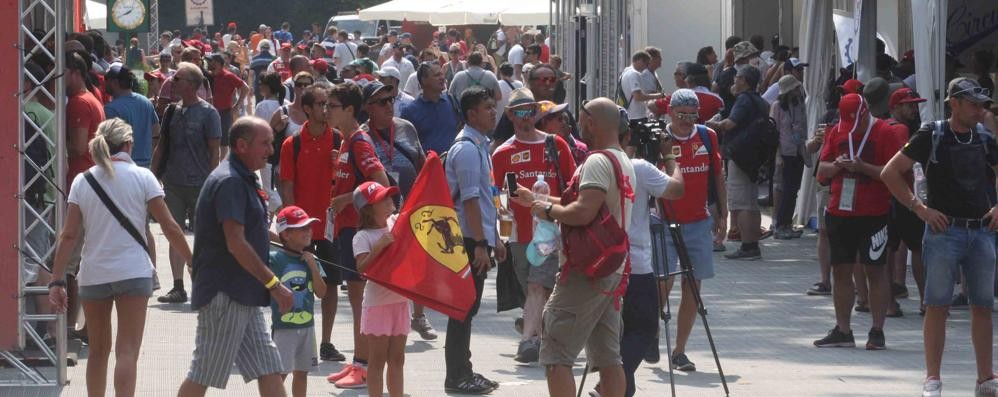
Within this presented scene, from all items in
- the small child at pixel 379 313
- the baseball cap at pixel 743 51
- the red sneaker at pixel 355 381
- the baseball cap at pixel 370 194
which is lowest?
the red sneaker at pixel 355 381

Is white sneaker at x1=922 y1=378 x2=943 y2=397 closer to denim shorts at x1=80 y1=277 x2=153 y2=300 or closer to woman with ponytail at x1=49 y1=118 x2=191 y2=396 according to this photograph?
woman with ponytail at x1=49 y1=118 x2=191 y2=396

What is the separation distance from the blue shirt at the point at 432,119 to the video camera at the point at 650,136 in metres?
3.64

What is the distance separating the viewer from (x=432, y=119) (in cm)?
1187

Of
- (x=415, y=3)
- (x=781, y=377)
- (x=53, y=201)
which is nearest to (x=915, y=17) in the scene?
(x=781, y=377)

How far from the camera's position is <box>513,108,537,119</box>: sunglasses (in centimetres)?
907

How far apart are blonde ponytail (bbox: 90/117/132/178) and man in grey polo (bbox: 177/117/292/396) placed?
2.84 ft

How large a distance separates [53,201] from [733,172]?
7390 mm

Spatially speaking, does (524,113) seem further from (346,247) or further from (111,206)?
(111,206)

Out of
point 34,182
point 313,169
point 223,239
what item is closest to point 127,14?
→ point 34,182

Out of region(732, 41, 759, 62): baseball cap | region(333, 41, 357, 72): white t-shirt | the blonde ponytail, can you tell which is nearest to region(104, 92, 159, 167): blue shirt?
the blonde ponytail

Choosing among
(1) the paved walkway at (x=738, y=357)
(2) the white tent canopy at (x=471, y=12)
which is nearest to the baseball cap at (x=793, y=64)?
(1) the paved walkway at (x=738, y=357)

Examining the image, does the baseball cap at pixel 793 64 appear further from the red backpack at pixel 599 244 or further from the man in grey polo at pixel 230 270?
the man in grey polo at pixel 230 270

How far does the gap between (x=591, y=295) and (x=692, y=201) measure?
8.35 feet

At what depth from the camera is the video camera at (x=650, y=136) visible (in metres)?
8.03
